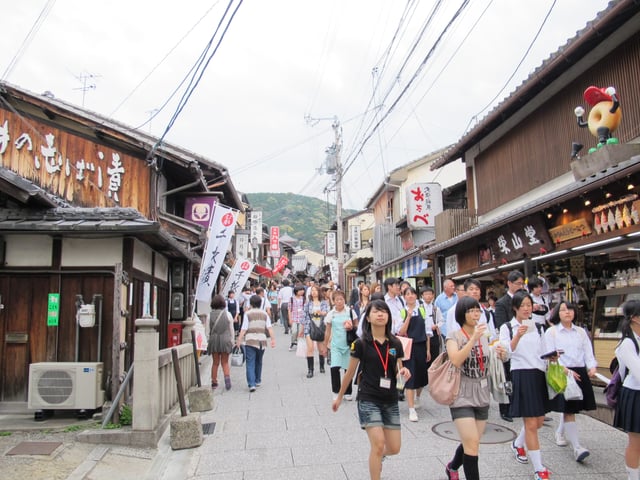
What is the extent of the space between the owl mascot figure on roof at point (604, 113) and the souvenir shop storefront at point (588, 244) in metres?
0.78

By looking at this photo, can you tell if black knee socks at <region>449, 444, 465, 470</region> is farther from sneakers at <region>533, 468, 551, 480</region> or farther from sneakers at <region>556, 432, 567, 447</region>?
sneakers at <region>556, 432, 567, 447</region>

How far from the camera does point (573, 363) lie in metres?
5.83

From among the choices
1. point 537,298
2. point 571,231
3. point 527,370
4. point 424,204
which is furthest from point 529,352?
point 424,204

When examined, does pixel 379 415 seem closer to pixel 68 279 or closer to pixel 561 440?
pixel 561 440

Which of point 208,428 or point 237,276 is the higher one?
point 237,276

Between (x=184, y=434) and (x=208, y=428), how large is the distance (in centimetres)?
98

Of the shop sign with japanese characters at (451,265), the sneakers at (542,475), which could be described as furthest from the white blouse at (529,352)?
the shop sign with japanese characters at (451,265)

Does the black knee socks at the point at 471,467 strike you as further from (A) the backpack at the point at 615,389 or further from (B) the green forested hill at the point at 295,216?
(B) the green forested hill at the point at 295,216

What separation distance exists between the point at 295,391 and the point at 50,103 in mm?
10517

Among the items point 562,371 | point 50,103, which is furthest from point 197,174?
point 562,371

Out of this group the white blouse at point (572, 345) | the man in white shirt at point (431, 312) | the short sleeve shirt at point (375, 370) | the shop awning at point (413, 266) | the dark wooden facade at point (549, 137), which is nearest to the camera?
the short sleeve shirt at point (375, 370)

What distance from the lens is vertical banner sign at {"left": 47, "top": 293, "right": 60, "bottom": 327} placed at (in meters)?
7.86

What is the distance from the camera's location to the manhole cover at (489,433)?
21.3 ft

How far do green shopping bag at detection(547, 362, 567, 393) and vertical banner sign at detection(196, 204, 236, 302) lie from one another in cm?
885
